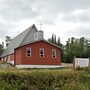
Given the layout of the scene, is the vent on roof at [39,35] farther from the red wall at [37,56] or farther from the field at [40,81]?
the field at [40,81]

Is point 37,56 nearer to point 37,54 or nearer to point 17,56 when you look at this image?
point 37,54

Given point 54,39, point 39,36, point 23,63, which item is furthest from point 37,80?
point 54,39

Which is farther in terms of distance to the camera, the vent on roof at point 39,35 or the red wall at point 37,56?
the vent on roof at point 39,35

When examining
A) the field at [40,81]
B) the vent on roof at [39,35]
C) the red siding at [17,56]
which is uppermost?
the vent on roof at [39,35]

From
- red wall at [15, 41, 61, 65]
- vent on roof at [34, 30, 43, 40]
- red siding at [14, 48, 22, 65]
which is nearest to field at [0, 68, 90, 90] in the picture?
red wall at [15, 41, 61, 65]

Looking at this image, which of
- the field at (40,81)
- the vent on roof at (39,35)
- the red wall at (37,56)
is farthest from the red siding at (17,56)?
the field at (40,81)

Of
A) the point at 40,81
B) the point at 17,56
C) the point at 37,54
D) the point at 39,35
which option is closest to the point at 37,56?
the point at 37,54

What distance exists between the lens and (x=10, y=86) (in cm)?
1402

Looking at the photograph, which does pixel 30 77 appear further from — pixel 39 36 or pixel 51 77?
pixel 39 36

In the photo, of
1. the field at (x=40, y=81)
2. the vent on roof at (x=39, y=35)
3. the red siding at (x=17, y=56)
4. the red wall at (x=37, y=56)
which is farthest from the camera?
the vent on roof at (x=39, y=35)

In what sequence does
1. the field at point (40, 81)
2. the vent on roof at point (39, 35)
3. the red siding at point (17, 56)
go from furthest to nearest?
the vent on roof at point (39, 35) < the red siding at point (17, 56) < the field at point (40, 81)

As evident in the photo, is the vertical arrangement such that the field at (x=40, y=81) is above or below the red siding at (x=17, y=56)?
below

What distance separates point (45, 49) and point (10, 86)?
27.3 m

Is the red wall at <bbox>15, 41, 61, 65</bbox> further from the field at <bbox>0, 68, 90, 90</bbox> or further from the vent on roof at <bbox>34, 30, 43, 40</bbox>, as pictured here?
the field at <bbox>0, 68, 90, 90</bbox>
